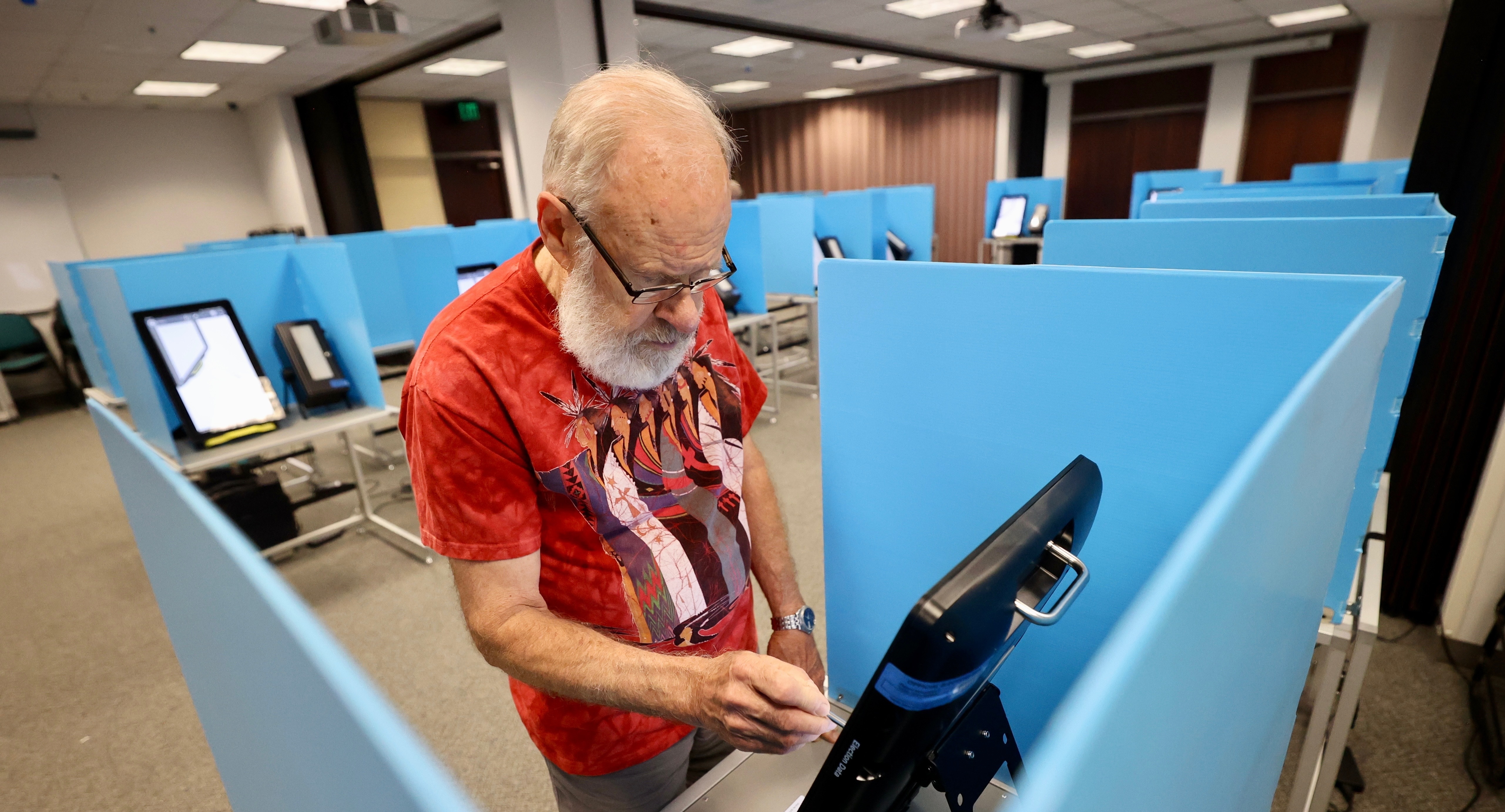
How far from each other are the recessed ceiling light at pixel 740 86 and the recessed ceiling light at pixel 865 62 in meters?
1.28

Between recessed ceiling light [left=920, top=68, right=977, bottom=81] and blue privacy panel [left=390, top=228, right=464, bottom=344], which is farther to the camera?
recessed ceiling light [left=920, top=68, right=977, bottom=81]

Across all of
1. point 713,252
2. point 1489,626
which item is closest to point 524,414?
point 713,252

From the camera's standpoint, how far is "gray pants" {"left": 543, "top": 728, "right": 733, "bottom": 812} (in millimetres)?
896

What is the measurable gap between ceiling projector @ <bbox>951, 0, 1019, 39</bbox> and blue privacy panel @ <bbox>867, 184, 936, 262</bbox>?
1152 millimetres

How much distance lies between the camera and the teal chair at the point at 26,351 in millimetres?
5812

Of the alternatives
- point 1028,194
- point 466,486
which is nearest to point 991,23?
point 1028,194

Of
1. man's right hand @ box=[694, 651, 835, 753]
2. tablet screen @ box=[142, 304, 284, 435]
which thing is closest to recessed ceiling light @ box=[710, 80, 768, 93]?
tablet screen @ box=[142, 304, 284, 435]

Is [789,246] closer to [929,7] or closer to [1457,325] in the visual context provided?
[929,7]

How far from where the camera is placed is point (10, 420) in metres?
5.54

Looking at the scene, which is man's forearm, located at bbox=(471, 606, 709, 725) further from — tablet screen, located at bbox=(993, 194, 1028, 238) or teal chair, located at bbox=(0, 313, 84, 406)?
teal chair, located at bbox=(0, 313, 84, 406)

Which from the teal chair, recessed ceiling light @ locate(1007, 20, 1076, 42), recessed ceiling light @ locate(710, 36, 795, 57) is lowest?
the teal chair

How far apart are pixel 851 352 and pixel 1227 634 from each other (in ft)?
1.97

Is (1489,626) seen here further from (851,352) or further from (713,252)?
(713,252)

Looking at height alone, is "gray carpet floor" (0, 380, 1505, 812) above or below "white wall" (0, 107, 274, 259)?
below
